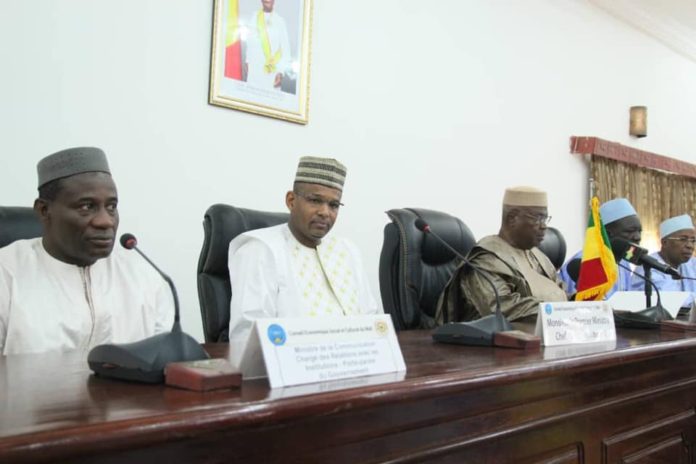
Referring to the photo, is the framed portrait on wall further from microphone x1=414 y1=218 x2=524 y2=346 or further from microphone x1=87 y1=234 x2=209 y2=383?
microphone x1=87 y1=234 x2=209 y2=383

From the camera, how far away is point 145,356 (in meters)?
0.99

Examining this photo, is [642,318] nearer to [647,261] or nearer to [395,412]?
[647,261]

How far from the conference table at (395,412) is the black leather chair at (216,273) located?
0.58m

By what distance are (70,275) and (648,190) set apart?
5203mm

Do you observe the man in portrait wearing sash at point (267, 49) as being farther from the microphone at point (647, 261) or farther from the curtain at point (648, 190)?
the curtain at point (648, 190)

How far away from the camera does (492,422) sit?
125 cm

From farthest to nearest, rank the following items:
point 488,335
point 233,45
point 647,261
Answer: point 233,45 → point 647,261 → point 488,335

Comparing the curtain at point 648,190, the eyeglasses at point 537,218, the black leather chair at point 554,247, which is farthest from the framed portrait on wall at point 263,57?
the curtain at point 648,190

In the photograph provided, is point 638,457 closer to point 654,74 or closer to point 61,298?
point 61,298

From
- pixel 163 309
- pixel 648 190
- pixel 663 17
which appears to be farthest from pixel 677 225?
pixel 163 309

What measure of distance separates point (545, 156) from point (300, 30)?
2.28 meters

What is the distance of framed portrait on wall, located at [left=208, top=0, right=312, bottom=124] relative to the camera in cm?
300

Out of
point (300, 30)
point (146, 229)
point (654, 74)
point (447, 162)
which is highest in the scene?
point (654, 74)

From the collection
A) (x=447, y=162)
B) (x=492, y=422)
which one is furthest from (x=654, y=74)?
(x=492, y=422)
